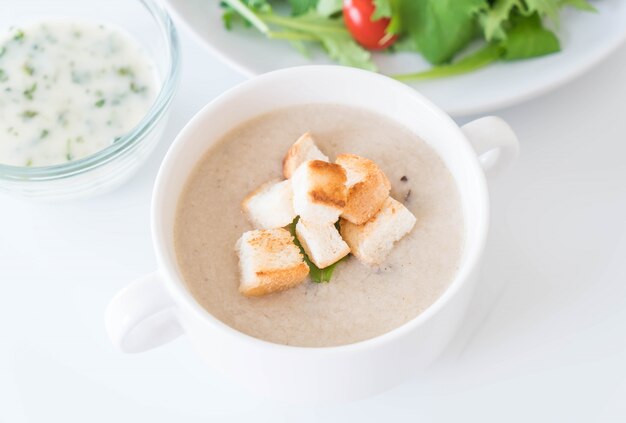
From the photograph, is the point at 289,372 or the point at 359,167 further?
the point at 359,167

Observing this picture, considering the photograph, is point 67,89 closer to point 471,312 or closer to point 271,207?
point 271,207

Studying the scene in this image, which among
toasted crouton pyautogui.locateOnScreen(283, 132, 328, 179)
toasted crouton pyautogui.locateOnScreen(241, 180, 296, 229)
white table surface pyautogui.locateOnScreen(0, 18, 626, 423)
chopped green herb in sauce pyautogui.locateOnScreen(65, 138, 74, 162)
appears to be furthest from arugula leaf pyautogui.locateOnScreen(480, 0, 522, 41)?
chopped green herb in sauce pyautogui.locateOnScreen(65, 138, 74, 162)

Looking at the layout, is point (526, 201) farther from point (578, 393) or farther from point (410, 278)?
point (410, 278)

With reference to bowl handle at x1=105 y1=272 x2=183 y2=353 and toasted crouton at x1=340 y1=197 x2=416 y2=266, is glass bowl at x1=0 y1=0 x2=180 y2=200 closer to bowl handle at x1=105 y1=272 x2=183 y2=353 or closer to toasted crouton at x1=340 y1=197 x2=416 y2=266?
bowl handle at x1=105 y1=272 x2=183 y2=353

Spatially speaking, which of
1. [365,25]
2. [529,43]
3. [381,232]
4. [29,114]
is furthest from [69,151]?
[529,43]

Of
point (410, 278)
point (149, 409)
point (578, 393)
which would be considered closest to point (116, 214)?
point (149, 409)

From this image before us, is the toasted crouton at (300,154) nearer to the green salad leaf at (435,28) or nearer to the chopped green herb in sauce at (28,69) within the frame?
the green salad leaf at (435,28)
